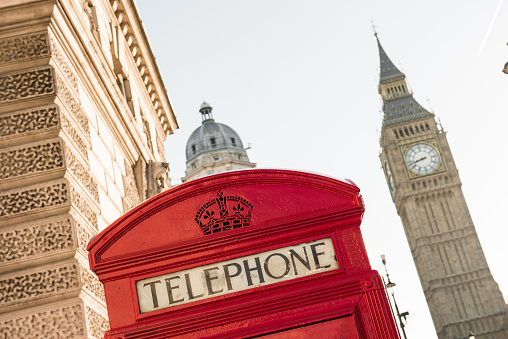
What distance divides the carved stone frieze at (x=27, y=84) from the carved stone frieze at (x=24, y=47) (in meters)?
0.14

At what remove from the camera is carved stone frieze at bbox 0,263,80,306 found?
5.18 m

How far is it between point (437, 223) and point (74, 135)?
6555 cm

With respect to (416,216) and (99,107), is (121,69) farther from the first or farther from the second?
(416,216)

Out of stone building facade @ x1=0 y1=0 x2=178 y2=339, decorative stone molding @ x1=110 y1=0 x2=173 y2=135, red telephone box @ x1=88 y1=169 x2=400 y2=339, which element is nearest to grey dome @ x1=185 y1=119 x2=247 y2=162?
decorative stone molding @ x1=110 y1=0 x2=173 y2=135

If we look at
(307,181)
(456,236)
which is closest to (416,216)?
(456,236)

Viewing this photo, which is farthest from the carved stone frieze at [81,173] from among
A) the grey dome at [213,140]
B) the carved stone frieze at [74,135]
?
the grey dome at [213,140]

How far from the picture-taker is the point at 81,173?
5957 mm

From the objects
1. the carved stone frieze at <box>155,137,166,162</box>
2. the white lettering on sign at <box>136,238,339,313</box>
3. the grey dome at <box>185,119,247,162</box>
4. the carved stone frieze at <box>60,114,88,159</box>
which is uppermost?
the grey dome at <box>185,119,247,162</box>

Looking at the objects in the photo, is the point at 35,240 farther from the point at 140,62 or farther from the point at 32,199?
the point at 140,62

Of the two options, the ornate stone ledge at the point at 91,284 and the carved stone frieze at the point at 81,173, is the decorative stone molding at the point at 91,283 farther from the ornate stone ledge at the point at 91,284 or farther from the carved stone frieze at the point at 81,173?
the carved stone frieze at the point at 81,173

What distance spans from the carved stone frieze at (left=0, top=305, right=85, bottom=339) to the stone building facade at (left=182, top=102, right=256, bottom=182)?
47763mm

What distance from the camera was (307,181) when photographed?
3.17 meters

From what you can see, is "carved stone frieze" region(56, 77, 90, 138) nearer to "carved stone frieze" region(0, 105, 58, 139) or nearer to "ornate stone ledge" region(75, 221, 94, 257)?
"carved stone frieze" region(0, 105, 58, 139)

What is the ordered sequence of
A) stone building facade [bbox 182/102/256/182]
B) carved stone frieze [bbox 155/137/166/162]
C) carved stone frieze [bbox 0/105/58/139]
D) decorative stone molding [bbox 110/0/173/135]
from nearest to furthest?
carved stone frieze [bbox 0/105/58/139]
decorative stone molding [bbox 110/0/173/135]
carved stone frieze [bbox 155/137/166/162]
stone building facade [bbox 182/102/256/182]
